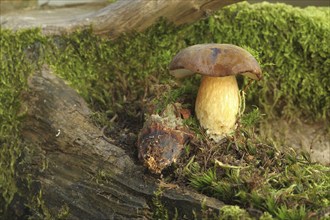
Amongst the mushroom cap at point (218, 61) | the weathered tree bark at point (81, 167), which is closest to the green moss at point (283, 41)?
the mushroom cap at point (218, 61)

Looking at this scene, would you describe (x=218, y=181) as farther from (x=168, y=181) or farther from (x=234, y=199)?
(x=168, y=181)

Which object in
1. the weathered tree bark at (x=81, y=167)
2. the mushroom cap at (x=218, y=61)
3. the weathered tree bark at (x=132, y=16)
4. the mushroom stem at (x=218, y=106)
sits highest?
the weathered tree bark at (x=132, y=16)

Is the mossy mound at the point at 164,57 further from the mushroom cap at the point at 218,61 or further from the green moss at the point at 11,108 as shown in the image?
the mushroom cap at the point at 218,61

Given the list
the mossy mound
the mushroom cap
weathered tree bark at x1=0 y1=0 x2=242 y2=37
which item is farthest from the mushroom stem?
weathered tree bark at x1=0 y1=0 x2=242 y2=37

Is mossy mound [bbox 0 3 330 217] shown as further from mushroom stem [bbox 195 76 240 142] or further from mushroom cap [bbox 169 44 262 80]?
mushroom cap [bbox 169 44 262 80]

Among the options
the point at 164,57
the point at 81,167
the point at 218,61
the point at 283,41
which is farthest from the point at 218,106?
the point at 283,41

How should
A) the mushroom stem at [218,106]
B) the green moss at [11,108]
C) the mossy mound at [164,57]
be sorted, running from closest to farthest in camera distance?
the mushroom stem at [218,106]
the green moss at [11,108]
the mossy mound at [164,57]

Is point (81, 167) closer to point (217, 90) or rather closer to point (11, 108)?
point (11, 108)

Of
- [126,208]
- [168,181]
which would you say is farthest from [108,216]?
[168,181]
